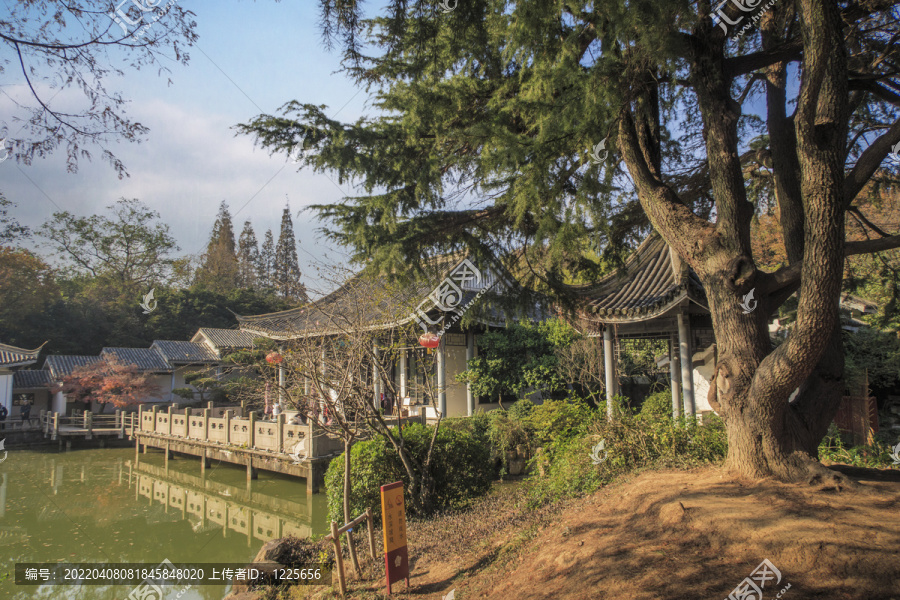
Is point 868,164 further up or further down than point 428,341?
further up

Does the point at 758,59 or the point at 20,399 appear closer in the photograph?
the point at 758,59

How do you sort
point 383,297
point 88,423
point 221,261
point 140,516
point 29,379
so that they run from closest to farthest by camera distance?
point 383,297
point 140,516
point 88,423
point 29,379
point 221,261

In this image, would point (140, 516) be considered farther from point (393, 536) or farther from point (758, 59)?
point (758, 59)

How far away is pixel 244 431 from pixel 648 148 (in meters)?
10.7

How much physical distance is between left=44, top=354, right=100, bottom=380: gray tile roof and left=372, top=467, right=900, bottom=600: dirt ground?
20.7 m

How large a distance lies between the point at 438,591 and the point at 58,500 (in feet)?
36.2

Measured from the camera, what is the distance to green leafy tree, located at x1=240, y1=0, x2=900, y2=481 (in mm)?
3207

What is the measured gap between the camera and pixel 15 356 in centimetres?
1798

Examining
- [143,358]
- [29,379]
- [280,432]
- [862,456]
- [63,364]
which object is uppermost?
[143,358]

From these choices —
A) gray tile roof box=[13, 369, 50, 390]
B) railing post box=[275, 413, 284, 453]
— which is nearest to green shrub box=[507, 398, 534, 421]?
railing post box=[275, 413, 284, 453]

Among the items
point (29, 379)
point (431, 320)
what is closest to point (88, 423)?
point (29, 379)

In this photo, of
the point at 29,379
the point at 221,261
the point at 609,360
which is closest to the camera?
the point at 609,360

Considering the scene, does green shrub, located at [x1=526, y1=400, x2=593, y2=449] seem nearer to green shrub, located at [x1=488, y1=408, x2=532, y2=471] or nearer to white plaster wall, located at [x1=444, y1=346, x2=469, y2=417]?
green shrub, located at [x1=488, y1=408, x2=532, y2=471]

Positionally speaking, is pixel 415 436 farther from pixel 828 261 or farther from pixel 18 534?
pixel 18 534
